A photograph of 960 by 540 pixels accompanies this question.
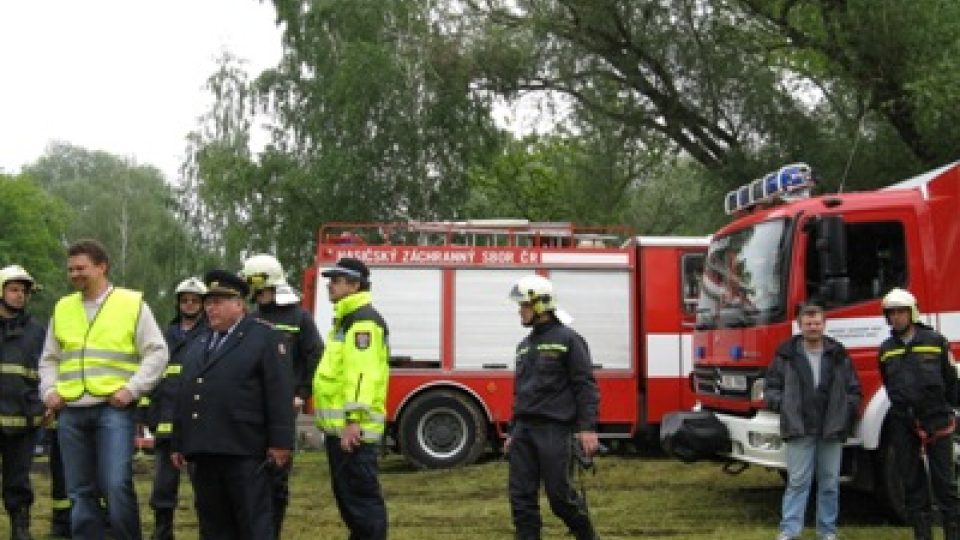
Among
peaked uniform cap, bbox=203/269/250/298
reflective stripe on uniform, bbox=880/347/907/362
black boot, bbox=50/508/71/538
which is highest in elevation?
peaked uniform cap, bbox=203/269/250/298

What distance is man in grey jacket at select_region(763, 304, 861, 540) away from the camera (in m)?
8.63

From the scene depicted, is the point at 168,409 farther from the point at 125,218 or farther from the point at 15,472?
the point at 125,218

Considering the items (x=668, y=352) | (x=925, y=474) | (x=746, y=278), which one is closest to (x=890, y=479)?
(x=925, y=474)

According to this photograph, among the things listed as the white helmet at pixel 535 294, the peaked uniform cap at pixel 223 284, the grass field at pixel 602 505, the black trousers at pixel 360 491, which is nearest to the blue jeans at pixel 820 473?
the grass field at pixel 602 505

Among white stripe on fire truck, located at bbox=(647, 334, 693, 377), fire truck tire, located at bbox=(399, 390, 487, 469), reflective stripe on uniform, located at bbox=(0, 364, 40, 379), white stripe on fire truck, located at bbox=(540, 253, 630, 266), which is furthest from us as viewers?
white stripe on fire truck, located at bbox=(540, 253, 630, 266)

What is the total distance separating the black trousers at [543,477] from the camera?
757 centimetres

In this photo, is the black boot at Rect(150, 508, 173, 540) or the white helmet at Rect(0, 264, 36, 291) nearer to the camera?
the black boot at Rect(150, 508, 173, 540)

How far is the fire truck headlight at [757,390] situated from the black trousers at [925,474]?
1.17 metres

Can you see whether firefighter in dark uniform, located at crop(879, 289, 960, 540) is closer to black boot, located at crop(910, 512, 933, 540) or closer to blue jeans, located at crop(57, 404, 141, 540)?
black boot, located at crop(910, 512, 933, 540)

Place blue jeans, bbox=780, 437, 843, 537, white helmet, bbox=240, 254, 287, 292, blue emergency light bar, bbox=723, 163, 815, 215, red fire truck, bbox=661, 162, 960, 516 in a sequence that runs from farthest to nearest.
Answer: blue emergency light bar, bbox=723, 163, 815, 215
red fire truck, bbox=661, 162, 960, 516
blue jeans, bbox=780, 437, 843, 537
white helmet, bbox=240, 254, 287, 292

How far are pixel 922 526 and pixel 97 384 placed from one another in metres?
5.62

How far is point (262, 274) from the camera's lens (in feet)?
25.5

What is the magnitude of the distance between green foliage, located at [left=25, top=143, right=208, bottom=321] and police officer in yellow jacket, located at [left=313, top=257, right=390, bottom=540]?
2928cm

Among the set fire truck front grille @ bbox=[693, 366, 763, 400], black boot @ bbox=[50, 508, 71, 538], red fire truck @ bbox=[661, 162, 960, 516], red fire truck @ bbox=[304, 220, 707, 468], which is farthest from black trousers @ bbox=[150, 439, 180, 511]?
red fire truck @ bbox=[304, 220, 707, 468]
